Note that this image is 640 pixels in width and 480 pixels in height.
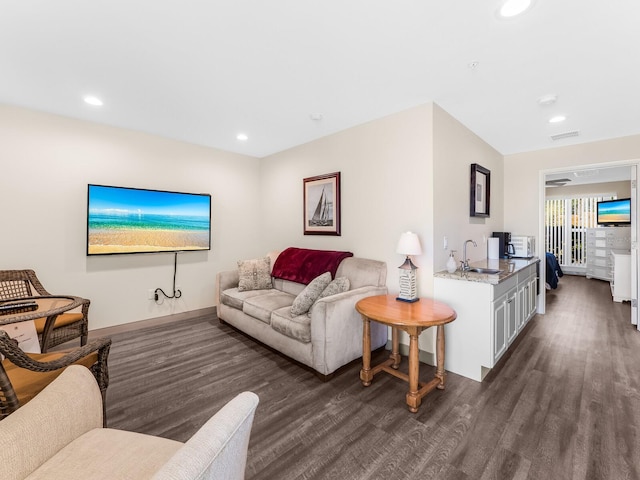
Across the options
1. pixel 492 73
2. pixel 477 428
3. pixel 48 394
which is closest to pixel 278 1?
pixel 492 73

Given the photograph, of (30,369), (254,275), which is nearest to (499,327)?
(254,275)

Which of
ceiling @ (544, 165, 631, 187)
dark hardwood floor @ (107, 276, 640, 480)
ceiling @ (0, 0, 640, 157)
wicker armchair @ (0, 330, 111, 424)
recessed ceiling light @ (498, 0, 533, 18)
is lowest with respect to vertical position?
dark hardwood floor @ (107, 276, 640, 480)

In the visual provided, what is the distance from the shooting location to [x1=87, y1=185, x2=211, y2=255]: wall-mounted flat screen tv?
3.33 metres

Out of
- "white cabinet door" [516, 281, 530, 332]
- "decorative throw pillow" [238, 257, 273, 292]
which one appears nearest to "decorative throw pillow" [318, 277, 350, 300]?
"decorative throw pillow" [238, 257, 273, 292]

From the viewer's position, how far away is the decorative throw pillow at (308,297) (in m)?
2.74

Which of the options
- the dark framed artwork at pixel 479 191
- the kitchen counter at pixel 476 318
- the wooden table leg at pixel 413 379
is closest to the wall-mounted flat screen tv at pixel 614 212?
the dark framed artwork at pixel 479 191

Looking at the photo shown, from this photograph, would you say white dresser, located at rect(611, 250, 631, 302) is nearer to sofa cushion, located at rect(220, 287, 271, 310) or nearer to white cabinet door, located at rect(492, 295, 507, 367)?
white cabinet door, located at rect(492, 295, 507, 367)

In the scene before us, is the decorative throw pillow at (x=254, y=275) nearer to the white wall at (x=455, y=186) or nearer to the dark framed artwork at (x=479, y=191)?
the white wall at (x=455, y=186)

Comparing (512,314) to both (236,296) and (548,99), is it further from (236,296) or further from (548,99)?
(236,296)

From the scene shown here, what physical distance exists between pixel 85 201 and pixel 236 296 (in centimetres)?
203

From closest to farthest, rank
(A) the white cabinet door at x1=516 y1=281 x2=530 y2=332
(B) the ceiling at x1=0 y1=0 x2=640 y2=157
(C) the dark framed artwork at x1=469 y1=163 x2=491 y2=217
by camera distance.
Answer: (B) the ceiling at x1=0 y1=0 x2=640 y2=157 → (A) the white cabinet door at x1=516 y1=281 x2=530 y2=332 → (C) the dark framed artwork at x1=469 y1=163 x2=491 y2=217

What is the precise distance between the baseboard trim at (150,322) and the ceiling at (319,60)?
243 cm

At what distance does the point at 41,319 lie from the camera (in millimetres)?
2545

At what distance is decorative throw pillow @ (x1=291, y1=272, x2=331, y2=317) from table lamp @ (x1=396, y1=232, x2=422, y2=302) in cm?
74
